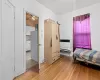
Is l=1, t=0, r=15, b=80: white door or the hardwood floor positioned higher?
l=1, t=0, r=15, b=80: white door

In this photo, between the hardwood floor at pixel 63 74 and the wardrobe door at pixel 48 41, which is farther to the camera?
the wardrobe door at pixel 48 41

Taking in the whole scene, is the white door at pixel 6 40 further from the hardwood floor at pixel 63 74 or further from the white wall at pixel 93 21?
the white wall at pixel 93 21

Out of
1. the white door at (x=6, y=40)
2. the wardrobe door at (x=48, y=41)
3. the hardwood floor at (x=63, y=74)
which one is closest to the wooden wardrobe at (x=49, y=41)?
the wardrobe door at (x=48, y=41)

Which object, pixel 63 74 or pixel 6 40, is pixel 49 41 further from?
pixel 6 40

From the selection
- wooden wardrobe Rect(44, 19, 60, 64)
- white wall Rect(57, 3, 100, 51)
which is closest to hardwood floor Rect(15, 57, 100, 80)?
wooden wardrobe Rect(44, 19, 60, 64)

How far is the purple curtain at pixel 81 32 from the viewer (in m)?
4.14

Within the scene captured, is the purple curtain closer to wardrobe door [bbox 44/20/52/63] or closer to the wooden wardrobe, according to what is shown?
the wooden wardrobe

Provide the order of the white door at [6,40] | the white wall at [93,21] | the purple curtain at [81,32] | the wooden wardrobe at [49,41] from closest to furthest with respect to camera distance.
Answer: the white door at [6,40]
the wooden wardrobe at [49,41]
the white wall at [93,21]
the purple curtain at [81,32]

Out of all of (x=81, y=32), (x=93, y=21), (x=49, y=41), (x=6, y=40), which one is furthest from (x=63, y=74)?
(x=93, y=21)

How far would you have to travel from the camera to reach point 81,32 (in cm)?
435

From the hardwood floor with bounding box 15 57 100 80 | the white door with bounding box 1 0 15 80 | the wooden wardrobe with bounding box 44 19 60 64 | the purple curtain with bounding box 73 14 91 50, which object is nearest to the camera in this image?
the white door with bounding box 1 0 15 80

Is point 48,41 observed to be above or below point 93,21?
below

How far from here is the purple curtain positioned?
4.14m

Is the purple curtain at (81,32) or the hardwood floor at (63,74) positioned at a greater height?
the purple curtain at (81,32)
